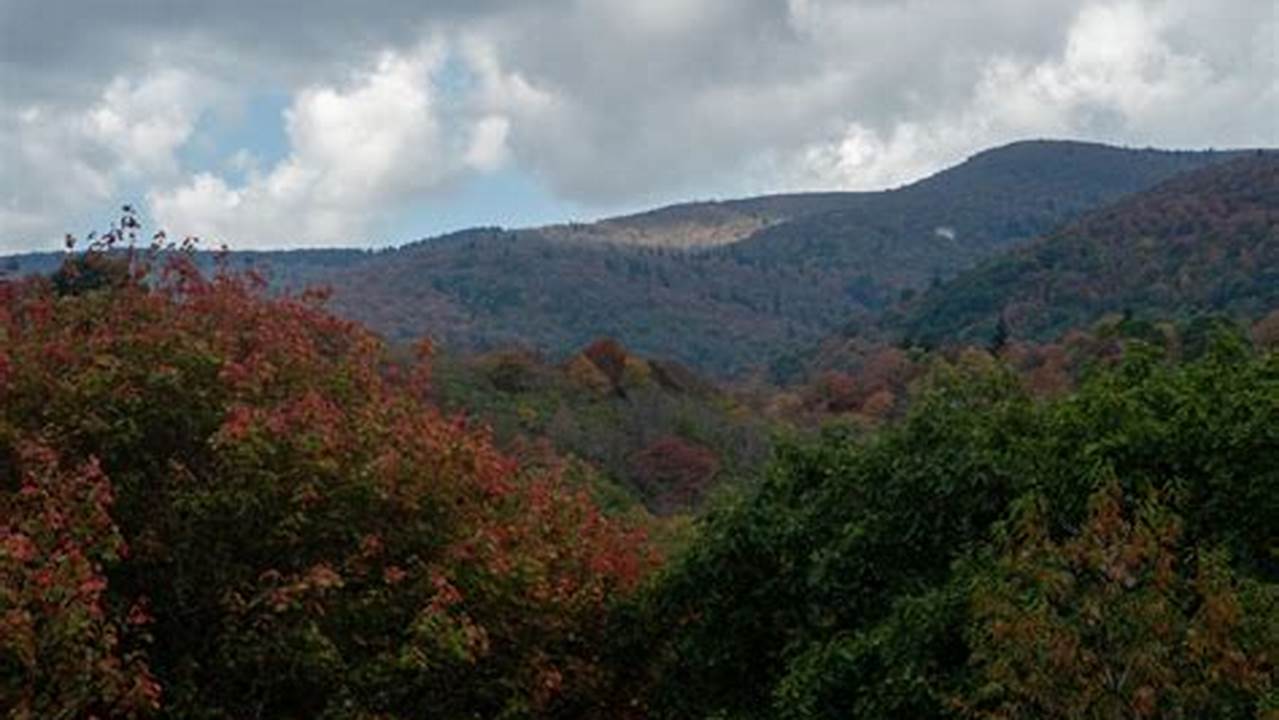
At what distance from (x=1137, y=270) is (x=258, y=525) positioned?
471 feet

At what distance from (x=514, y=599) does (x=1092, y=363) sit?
7810 millimetres

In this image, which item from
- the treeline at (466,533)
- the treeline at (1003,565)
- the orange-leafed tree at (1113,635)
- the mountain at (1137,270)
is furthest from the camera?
the mountain at (1137,270)

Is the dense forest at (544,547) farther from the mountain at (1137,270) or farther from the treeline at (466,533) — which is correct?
the mountain at (1137,270)

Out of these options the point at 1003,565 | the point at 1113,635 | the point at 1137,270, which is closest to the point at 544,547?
the point at 1003,565

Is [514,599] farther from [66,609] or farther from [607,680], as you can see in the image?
[66,609]

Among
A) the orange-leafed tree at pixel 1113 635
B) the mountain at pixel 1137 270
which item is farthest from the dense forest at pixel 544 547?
the mountain at pixel 1137 270

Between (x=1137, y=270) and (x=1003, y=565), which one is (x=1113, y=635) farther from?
(x=1137, y=270)

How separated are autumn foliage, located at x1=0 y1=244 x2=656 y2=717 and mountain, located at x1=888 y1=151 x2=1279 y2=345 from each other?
325 ft

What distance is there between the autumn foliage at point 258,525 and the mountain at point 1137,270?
99074mm

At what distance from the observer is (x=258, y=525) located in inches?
631

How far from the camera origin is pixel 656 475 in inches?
3014

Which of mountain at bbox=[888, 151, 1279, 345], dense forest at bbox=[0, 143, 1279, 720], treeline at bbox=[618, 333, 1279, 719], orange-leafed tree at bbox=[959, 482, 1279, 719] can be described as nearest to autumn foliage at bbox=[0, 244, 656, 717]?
dense forest at bbox=[0, 143, 1279, 720]

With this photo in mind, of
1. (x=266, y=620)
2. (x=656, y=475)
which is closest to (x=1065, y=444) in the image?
(x=266, y=620)

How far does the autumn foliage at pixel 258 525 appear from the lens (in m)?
14.7
